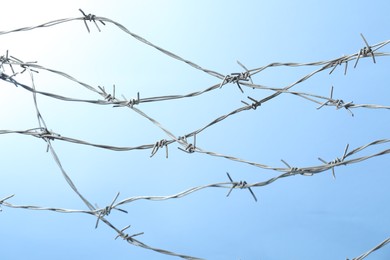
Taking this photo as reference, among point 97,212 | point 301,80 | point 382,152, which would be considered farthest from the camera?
point 97,212

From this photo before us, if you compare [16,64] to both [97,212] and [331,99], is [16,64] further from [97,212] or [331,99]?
[331,99]

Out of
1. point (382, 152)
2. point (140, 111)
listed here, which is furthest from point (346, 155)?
point (140, 111)

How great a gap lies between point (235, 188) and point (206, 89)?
1.23ft

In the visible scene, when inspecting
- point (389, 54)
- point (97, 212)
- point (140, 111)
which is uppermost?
point (389, 54)

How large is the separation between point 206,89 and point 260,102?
200 millimetres

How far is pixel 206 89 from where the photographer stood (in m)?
2.27

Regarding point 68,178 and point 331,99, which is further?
point 68,178

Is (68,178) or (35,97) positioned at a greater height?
(35,97)

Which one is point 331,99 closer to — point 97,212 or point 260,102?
point 260,102

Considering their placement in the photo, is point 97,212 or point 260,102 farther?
point 97,212

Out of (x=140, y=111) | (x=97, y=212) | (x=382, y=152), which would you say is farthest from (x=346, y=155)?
(x=97, y=212)

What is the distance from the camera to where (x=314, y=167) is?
2078mm

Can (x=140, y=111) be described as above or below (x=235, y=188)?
above

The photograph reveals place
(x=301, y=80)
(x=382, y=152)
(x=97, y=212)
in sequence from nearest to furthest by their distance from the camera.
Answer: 1. (x=382, y=152)
2. (x=301, y=80)
3. (x=97, y=212)
